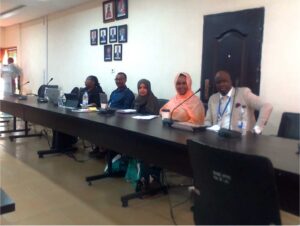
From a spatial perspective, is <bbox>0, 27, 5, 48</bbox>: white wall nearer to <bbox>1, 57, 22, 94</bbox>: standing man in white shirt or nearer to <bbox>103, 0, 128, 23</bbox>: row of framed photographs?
<bbox>1, 57, 22, 94</bbox>: standing man in white shirt

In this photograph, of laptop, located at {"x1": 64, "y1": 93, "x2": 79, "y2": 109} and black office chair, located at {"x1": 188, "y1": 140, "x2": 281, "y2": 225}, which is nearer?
black office chair, located at {"x1": 188, "y1": 140, "x2": 281, "y2": 225}

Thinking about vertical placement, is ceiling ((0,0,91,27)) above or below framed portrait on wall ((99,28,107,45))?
above

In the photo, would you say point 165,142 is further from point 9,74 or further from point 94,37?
point 9,74

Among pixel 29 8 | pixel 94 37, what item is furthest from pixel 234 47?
pixel 29 8

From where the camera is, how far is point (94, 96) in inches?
178

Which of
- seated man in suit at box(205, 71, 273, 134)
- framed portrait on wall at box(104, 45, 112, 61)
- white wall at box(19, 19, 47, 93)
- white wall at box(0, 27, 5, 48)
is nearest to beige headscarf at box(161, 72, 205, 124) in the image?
seated man in suit at box(205, 71, 273, 134)

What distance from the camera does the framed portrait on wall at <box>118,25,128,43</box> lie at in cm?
481

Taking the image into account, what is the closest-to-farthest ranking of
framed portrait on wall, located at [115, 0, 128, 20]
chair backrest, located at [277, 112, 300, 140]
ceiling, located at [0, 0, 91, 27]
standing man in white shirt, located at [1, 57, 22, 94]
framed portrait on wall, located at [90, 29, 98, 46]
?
chair backrest, located at [277, 112, 300, 140]
framed portrait on wall, located at [115, 0, 128, 20]
framed portrait on wall, located at [90, 29, 98, 46]
ceiling, located at [0, 0, 91, 27]
standing man in white shirt, located at [1, 57, 22, 94]

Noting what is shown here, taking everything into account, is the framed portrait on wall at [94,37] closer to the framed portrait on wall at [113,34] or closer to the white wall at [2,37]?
the framed portrait on wall at [113,34]

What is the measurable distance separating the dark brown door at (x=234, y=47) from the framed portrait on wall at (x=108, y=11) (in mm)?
1915

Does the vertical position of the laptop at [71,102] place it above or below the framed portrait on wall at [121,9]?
below

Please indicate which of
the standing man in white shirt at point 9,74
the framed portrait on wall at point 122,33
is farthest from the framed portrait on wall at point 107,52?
the standing man in white shirt at point 9,74

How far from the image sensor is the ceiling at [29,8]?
18.4 feet

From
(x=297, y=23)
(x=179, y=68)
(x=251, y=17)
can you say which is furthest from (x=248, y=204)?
(x=179, y=68)
